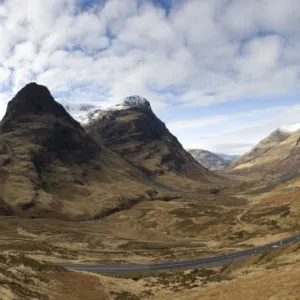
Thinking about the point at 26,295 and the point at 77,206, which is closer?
the point at 26,295

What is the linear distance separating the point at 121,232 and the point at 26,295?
11882cm

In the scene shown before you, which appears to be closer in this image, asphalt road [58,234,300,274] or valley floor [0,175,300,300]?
valley floor [0,175,300,300]

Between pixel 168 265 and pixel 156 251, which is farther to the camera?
pixel 156 251

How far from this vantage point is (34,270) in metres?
48.1

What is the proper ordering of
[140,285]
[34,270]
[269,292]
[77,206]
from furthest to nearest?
1. [77,206]
2. [140,285]
3. [34,270]
4. [269,292]

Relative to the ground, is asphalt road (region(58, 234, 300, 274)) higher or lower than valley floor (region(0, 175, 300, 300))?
lower

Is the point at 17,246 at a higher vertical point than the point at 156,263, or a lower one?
higher

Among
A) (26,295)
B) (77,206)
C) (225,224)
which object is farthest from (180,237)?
(26,295)

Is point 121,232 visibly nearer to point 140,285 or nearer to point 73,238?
point 73,238

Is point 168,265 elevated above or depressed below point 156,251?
below

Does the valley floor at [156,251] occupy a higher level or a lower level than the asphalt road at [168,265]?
higher

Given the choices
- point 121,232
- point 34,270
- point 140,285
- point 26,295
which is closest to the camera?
point 26,295

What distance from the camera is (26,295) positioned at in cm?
3794

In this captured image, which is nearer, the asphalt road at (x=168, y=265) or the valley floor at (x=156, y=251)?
the valley floor at (x=156, y=251)
